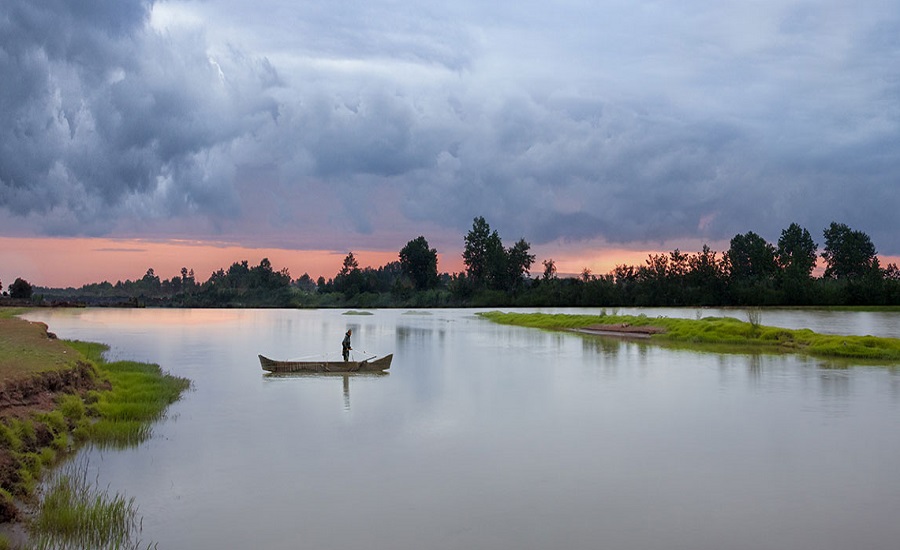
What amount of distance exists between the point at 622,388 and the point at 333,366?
10680mm

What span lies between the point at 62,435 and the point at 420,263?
15790 centimetres

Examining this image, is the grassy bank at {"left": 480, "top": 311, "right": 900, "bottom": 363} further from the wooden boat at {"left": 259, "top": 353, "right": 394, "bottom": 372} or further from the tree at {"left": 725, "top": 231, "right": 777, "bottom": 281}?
the tree at {"left": 725, "top": 231, "right": 777, "bottom": 281}

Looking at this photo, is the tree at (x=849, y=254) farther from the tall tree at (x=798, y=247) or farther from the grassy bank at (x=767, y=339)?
the grassy bank at (x=767, y=339)

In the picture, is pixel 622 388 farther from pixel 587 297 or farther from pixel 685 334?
pixel 587 297

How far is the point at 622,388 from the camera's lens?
2527 centimetres

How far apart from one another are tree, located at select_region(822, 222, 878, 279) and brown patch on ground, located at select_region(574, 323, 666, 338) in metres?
107

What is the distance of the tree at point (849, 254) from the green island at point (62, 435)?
501 feet

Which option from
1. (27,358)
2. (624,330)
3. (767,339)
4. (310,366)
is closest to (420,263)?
(624,330)

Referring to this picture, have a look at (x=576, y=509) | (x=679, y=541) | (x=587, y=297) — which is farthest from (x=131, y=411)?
(x=587, y=297)

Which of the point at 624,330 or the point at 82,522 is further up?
the point at 624,330

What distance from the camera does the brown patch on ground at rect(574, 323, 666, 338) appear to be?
53.8 meters

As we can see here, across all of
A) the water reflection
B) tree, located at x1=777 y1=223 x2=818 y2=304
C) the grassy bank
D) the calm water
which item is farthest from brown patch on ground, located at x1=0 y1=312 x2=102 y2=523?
tree, located at x1=777 y1=223 x2=818 y2=304

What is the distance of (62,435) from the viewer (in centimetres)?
1470

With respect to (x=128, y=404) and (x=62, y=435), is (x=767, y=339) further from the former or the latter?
(x=62, y=435)
